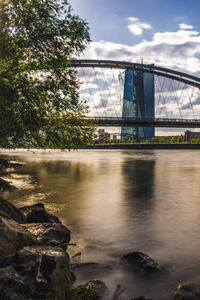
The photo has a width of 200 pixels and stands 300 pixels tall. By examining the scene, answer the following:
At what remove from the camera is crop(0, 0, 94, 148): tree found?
12625 millimetres

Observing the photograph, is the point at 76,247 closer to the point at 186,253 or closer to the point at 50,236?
the point at 50,236

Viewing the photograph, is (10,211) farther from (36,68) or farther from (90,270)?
(36,68)

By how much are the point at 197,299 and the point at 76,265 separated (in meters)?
3.03

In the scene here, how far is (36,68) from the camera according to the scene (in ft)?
44.9

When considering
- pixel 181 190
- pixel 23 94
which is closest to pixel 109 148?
pixel 181 190

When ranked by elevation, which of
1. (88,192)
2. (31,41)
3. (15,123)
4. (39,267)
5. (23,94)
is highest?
(31,41)

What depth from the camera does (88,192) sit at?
20.4m

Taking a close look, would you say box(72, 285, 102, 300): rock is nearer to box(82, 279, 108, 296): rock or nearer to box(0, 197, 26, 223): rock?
box(82, 279, 108, 296): rock

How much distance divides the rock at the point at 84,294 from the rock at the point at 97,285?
277 mm

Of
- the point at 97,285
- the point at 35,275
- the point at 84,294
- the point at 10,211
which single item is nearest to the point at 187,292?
the point at 97,285

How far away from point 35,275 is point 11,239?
1.17m

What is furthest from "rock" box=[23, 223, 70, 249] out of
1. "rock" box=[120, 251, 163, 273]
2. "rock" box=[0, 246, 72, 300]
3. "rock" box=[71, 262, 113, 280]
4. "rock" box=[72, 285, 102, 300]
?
"rock" box=[0, 246, 72, 300]

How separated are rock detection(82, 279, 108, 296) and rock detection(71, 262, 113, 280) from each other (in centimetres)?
41

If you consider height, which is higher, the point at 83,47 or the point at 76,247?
the point at 83,47
